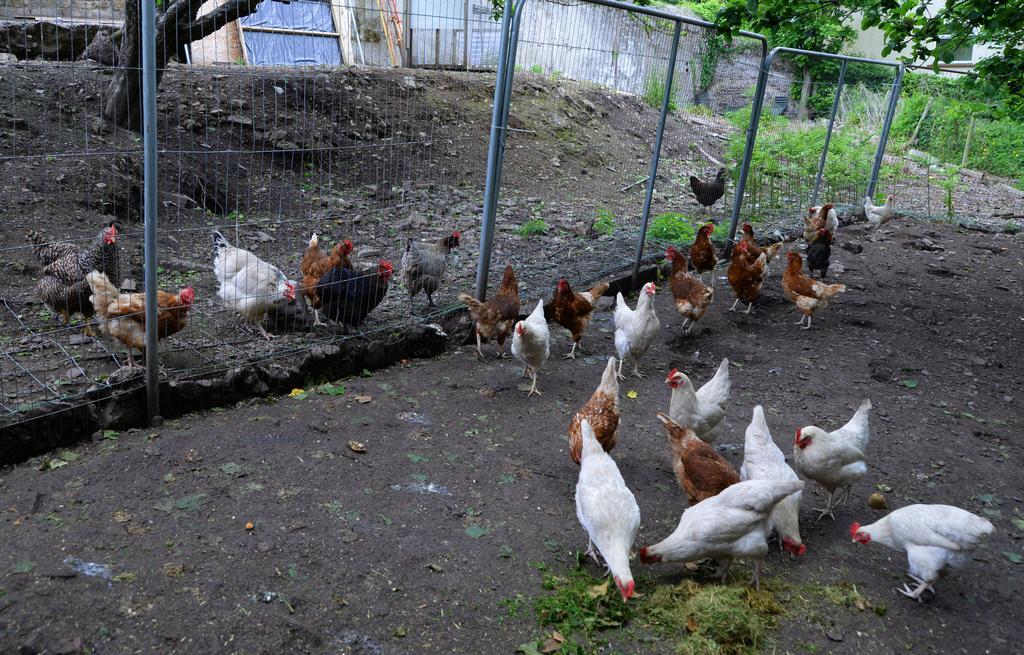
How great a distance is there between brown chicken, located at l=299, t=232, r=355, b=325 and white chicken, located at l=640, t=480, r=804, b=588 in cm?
342

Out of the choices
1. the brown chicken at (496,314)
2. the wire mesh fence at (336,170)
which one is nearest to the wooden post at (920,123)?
the wire mesh fence at (336,170)

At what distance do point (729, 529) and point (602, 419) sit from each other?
1.11 m

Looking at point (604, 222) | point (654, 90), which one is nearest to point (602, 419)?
point (604, 222)

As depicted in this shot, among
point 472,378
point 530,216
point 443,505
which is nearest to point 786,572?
point 443,505

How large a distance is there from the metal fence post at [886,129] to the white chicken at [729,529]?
9.62m

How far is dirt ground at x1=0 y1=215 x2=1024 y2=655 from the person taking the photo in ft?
9.39

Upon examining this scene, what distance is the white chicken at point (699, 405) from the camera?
4398mm

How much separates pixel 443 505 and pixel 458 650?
40.6 inches

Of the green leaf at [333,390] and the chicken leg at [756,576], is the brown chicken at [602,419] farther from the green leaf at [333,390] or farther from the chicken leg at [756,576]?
the green leaf at [333,390]

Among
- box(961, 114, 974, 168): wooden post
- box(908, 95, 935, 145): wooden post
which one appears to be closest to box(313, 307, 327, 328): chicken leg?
box(908, 95, 935, 145): wooden post

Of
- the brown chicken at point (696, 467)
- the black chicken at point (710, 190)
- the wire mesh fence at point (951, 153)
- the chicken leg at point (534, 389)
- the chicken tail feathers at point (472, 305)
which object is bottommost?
the chicken leg at point (534, 389)

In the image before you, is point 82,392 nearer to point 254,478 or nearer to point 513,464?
point 254,478

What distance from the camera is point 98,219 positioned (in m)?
6.43

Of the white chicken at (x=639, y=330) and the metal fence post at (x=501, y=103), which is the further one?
the white chicken at (x=639, y=330)
